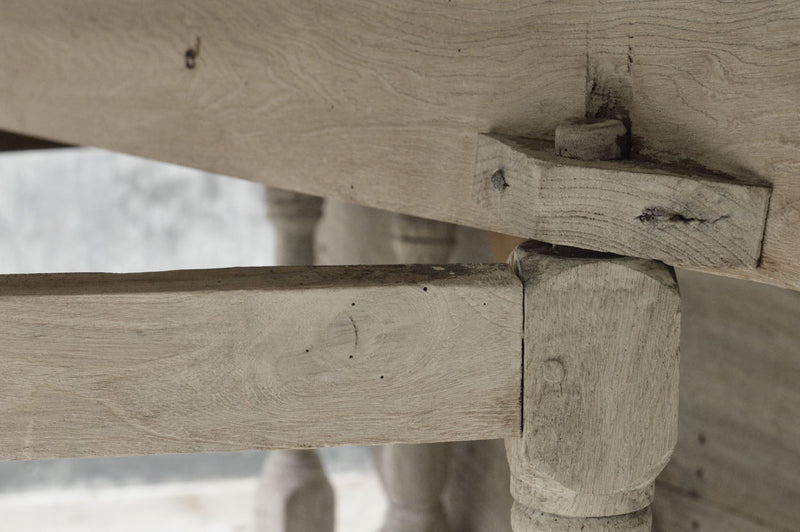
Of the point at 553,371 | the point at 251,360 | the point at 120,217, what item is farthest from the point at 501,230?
the point at 120,217

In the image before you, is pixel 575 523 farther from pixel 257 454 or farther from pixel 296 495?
pixel 257 454

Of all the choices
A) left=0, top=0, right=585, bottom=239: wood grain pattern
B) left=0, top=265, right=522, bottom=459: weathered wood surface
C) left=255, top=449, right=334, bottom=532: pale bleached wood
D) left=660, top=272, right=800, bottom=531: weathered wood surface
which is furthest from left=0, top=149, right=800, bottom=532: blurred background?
left=0, top=265, right=522, bottom=459: weathered wood surface

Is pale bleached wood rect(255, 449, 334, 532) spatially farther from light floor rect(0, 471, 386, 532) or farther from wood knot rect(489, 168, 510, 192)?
wood knot rect(489, 168, 510, 192)

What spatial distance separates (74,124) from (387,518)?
899 millimetres

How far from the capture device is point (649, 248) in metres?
0.80

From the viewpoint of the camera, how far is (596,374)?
83 cm

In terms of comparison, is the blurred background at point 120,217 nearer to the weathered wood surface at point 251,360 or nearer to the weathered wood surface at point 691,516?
the weathered wood surface at point 691,516

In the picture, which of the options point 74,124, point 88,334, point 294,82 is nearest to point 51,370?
point 88,334

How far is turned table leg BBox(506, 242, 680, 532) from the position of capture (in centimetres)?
82

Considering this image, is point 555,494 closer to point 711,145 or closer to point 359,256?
point 711,145

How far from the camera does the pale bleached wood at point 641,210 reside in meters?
0.76

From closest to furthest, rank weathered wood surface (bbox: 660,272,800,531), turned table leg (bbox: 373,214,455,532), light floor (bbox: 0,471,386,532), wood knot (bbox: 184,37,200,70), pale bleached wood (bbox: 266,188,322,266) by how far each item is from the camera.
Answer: wood knot (bbox: 184,37,200,70), weathered wood surface (bbox: 660,272,800,531), turned table leg (bbox: 373,214,455,532), pale bleached wood (bbox: 266,188,322,266), light floor (bbox: 0,471,386,532)

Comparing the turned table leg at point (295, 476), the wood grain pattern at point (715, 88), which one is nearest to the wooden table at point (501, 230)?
the wood grain pattern at point (715, 88)

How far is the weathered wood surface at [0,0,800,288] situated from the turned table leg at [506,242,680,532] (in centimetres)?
7
